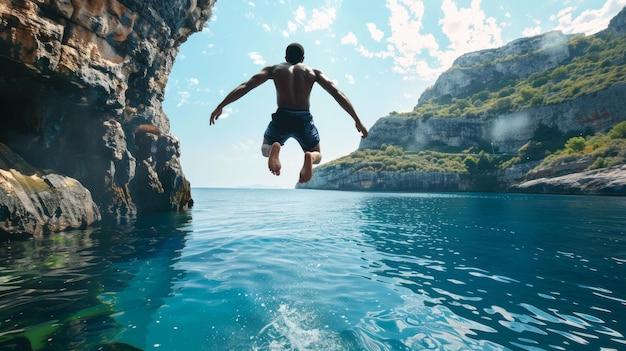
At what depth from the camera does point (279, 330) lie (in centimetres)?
536

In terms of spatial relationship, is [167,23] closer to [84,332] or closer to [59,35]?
[59,35]

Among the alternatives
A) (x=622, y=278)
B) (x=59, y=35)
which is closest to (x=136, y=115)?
(x=59, y=35)

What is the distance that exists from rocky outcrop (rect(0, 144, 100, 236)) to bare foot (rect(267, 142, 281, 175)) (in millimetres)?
16589

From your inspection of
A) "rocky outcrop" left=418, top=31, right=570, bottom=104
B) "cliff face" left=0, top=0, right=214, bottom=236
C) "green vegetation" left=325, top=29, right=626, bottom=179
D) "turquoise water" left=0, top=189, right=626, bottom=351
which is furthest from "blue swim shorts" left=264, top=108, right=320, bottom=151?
"rocky outcrop" left=418, top=31, right=570, bottom=104

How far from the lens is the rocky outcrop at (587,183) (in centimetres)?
4934

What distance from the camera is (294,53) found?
4.89 meters

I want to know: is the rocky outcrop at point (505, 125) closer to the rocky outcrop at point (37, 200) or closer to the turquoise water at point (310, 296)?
the turquoise water at point (310, 296)

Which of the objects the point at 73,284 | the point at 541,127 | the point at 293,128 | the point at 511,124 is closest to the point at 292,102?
the point at 293,128

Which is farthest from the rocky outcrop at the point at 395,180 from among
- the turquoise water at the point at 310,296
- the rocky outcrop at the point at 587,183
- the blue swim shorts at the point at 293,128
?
the blue swim shorts at the point at 293,128

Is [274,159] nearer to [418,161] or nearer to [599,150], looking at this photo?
[599,150]

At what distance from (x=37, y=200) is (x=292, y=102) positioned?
18.7m

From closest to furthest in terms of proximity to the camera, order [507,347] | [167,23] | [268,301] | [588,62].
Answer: [507,347], [268,301], [167,23], [588,62]

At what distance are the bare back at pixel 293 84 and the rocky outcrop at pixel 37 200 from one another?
55.6ft

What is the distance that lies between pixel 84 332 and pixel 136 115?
27.2 metres
